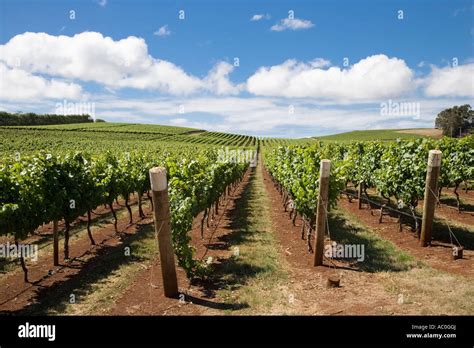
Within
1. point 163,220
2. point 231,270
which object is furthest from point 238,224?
point 163,220

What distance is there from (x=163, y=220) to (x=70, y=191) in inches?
222

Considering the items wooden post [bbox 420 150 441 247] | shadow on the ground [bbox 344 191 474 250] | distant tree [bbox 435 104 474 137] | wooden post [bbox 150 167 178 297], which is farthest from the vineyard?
distant tree [bbox 435 104 474 137]

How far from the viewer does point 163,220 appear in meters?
7.57

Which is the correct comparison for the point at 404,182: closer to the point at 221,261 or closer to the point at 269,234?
the point at 269,234

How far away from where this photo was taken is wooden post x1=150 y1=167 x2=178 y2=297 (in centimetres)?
744

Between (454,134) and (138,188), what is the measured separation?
10013cm

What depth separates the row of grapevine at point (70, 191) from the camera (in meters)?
9.03

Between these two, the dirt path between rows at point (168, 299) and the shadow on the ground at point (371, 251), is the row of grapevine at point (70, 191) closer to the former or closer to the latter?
the dirt path between rows at point (168, 299)

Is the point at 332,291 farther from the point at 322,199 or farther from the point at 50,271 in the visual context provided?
the point at 50,271

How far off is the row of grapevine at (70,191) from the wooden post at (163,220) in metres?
1.07

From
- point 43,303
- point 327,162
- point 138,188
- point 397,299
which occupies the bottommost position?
point 43,303

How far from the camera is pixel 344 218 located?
15.9m

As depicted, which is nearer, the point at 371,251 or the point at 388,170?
the point at 371,251

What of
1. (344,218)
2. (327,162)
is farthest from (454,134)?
(327,162)
